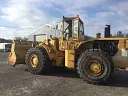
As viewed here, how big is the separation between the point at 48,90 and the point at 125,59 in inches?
134

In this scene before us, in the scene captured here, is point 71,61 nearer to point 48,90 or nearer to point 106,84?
point 106,84

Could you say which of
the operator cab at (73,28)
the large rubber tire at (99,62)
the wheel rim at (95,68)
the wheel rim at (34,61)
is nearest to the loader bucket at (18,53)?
the wheel rim at (34,61)

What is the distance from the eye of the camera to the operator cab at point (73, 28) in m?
10.8

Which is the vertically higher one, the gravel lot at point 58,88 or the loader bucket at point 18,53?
the loader bucket at point 18,53

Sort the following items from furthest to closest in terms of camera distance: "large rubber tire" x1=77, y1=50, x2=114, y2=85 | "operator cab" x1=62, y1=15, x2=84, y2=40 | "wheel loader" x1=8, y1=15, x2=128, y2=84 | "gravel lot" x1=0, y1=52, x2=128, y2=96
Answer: "operator cab" x1=62, y1=15, x2=84, y2=40, "wheel loader" x1=8, y1=15, x2=128, y2=84, "large rubber tire" x1=77, y1=50, x2=114, y2=85, "gravel lot" x1=0, y1=52, x2=128, y2=96

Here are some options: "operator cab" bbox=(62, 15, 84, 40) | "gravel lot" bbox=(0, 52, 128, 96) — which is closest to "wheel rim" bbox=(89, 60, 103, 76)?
"gravel lot" bbox=(0, 52, 128, 96)

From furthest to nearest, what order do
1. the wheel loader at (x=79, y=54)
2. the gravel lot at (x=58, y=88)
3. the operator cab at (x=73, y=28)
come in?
1. the operator cab at (x=73, y=28)
2. the wheel loader at (x=79, y=54)
3. the gravel lot at (x=58, y=88)

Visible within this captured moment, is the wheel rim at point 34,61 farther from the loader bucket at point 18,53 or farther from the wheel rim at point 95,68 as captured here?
the wheel rim at point 95,68

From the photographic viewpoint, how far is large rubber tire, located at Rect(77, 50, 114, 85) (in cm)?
907

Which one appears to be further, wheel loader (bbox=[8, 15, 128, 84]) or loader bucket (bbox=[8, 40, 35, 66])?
loader bucket (bbox=[8, 40, 35, 66])

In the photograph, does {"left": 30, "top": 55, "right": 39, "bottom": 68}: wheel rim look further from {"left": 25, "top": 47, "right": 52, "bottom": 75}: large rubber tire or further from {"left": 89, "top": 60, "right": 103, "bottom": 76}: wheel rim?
{"left": 89, "top": 60, "right": 103, "bottom": 76}: wheel rim

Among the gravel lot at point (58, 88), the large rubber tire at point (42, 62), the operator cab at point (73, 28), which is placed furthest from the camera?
the large rubber tire at point (42, 62)

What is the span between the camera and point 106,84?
30.1 feet

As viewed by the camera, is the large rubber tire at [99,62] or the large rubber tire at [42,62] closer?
the large rubber tire at [99,62]
